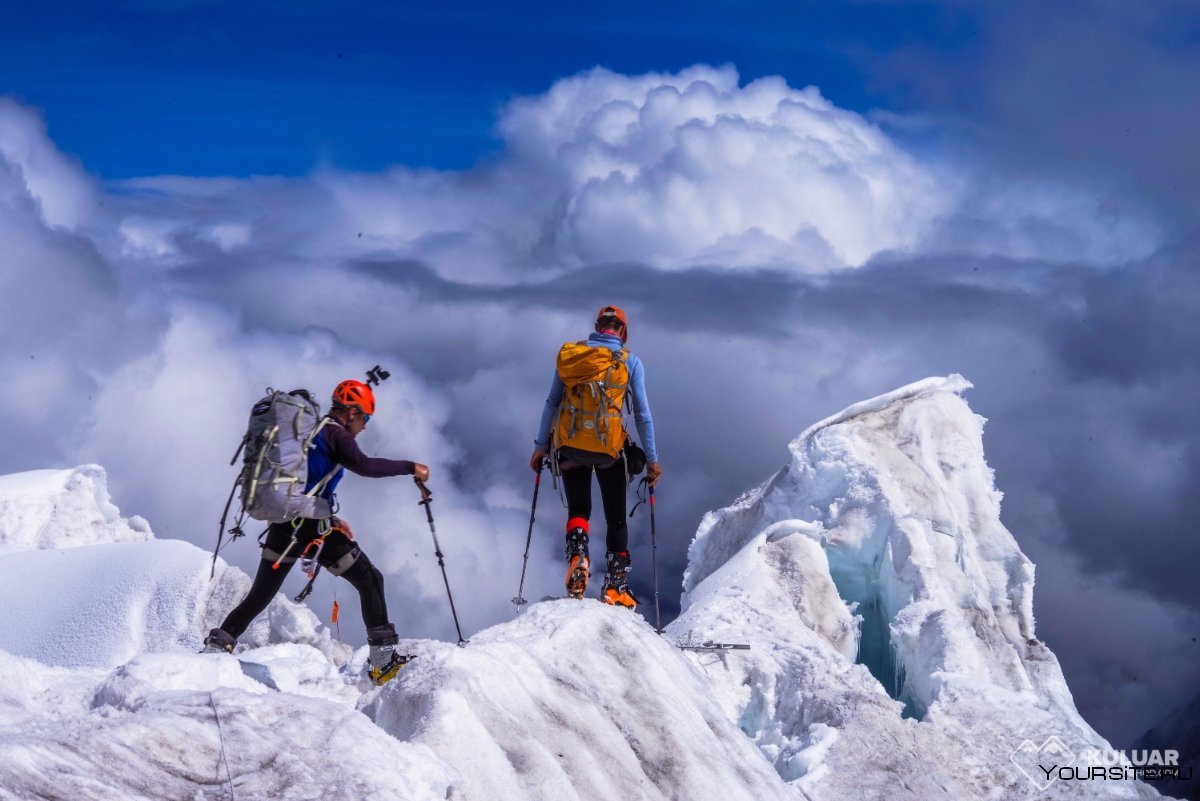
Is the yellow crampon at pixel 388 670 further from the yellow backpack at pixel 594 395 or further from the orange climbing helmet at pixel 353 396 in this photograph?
the yellow backpack at pixel 594 395

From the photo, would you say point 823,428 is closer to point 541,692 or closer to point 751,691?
point 751,691

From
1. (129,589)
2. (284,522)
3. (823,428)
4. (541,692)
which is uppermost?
Result: (823,428)

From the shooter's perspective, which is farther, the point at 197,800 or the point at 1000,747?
the point at 1000,747

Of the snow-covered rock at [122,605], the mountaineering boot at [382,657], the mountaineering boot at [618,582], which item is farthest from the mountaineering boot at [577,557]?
the snow-covered rock at [122,605]

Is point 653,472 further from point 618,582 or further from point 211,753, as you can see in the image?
point 211,753

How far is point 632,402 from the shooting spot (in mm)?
12148

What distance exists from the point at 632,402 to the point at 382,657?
3906 millimetres

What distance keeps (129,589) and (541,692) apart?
451 inches

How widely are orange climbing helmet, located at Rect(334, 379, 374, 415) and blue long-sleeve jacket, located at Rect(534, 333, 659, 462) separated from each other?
8.43 ft

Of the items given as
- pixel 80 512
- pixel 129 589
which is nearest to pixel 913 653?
pixel 129 589

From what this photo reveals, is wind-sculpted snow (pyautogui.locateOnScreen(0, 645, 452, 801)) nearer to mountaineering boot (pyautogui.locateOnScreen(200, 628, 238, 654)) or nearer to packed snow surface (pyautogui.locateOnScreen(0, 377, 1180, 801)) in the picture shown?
packed snow surface (pyautogui.locateOnScreen(0, 377, 1180, 801))

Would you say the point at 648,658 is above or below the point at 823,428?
below

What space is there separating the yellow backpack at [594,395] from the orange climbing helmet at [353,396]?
2.57 meters

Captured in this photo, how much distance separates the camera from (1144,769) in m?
14.7
